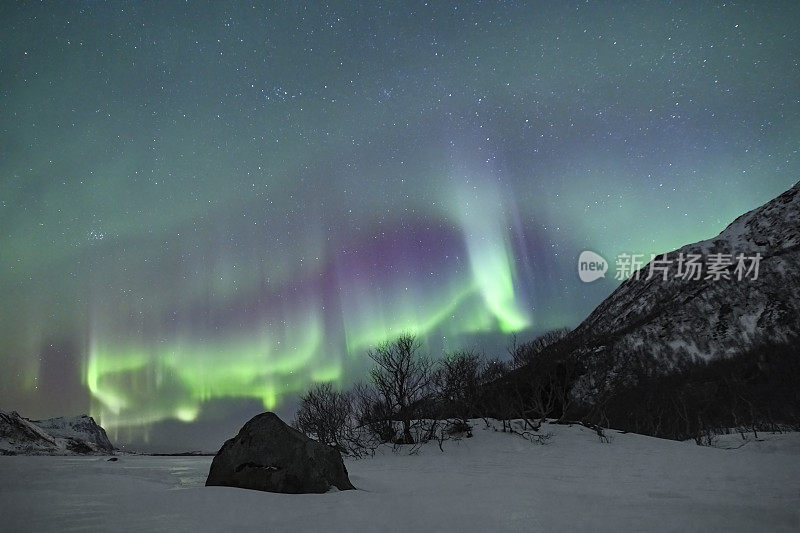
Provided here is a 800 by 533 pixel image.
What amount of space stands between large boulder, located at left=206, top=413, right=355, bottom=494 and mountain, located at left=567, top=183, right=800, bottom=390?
374 feet

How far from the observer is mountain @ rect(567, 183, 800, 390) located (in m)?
142

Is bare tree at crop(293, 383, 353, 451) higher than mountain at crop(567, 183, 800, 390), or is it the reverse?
mountain at crop(567, 183, 800, 390)

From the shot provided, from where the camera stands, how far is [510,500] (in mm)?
7242

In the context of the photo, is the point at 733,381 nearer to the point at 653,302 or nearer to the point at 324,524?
the point at 653,302

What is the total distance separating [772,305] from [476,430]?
17967 centimetres

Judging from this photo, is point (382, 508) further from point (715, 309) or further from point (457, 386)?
point (715, 309)

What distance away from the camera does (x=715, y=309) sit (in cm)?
16238

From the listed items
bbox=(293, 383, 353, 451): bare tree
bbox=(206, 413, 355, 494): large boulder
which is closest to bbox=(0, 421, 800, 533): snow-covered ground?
bbox=(206, 413, 355, 494): large boulder

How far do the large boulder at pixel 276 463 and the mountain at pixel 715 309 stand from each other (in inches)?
4490

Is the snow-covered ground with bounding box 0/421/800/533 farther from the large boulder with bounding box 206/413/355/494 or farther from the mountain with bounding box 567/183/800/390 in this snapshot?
the mountain with bounding box 567/183/800/390

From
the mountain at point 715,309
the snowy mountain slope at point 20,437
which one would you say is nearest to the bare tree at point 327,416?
the snowy mountain slope at point 20,437

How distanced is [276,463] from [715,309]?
201 m

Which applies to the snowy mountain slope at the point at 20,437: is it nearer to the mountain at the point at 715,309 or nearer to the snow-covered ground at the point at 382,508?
the snow-covered ground at the point at 382,508

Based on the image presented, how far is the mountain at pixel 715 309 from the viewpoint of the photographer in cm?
14162
